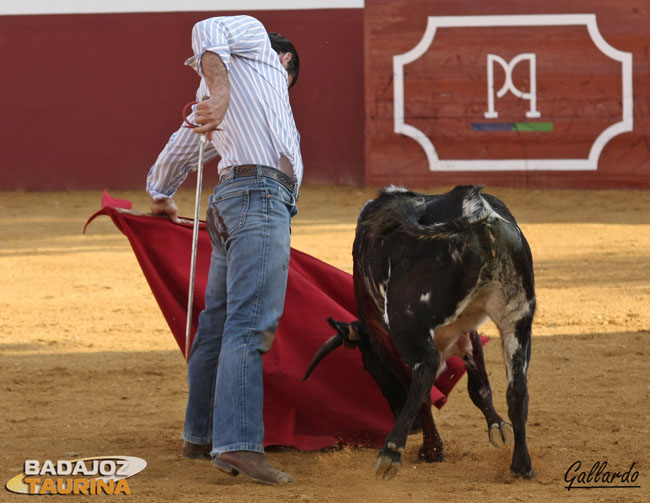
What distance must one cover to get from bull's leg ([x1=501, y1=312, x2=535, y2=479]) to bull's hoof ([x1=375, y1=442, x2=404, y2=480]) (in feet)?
1.19

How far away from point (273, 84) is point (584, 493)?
4.59ft

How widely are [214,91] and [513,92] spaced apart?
818cm

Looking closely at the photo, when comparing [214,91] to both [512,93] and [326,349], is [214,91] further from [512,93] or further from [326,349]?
[512,93]

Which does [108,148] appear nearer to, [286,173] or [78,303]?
[78,303]

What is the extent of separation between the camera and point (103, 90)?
451 inches

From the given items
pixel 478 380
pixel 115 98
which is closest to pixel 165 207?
pixel 478 380

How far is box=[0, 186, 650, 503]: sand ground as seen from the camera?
Result: 3.10m

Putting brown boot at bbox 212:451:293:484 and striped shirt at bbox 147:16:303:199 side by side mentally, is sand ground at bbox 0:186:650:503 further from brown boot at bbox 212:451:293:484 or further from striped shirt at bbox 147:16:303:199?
striped shirt at bbox 147:16:303:199

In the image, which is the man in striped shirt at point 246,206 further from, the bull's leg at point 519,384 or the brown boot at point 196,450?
the bull's leg at point 519,384

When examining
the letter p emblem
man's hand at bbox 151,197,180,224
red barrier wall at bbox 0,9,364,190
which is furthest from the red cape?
red barrier wall at bbox 0,9,364,190

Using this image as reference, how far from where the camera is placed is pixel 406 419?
2.95m

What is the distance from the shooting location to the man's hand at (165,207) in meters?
3.67

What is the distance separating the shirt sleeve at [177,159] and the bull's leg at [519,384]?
110 cm
